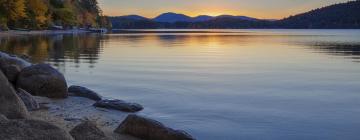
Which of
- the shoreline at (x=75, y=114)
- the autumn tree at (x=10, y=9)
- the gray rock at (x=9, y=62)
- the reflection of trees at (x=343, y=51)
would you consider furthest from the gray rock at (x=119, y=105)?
the autumn tree at (x=10, y=9)

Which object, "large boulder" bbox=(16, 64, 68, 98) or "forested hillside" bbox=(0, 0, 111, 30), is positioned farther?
"forested hillside" bbox=(0, 0, 111, 30)

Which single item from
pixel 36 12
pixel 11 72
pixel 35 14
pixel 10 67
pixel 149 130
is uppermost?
pixel 36 12

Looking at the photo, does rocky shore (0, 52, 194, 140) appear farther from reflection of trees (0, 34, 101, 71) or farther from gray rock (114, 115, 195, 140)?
reflection of trees (0, 34, 101, 71)

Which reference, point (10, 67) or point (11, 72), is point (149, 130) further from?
point (10, 67)

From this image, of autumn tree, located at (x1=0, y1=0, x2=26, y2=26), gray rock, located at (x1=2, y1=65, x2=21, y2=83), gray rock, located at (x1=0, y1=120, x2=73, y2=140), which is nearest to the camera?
gray rock, located at (x1=0, y1=120, x2=73, y2=140)

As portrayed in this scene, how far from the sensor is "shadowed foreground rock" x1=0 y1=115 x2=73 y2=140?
6.68 metres

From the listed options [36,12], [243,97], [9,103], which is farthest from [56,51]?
[36,12]

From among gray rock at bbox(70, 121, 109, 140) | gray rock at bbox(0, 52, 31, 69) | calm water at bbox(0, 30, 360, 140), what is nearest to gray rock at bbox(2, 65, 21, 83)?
gray rock at bbox(0, 52, 31, 69)

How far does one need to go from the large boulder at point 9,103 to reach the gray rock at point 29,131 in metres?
3.20

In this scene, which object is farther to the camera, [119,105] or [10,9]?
[10,9]

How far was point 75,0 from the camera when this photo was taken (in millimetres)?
188875

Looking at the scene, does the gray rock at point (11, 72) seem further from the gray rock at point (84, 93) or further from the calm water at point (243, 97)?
the calm water at point (243, 97)

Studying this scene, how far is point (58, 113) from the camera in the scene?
46.3 feet

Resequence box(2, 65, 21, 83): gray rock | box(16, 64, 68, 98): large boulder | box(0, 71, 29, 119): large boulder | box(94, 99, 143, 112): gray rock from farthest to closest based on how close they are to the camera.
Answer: box(2, 65, 21, 83): gray rock → box(16, 64, 68, 98): large boulder → box(94, 99, 143, 112): gray rock → box(0, 71, 29, 119): large boulder
